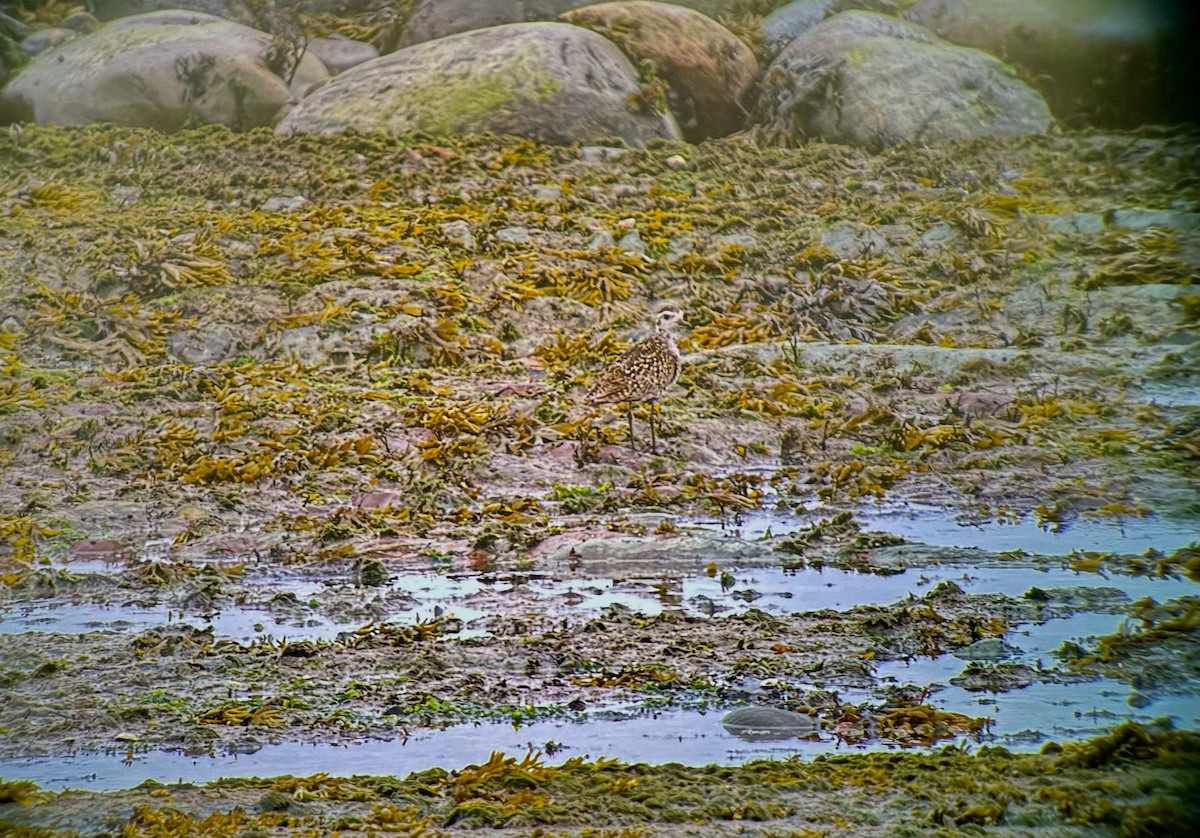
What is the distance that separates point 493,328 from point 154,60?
14.1 feet

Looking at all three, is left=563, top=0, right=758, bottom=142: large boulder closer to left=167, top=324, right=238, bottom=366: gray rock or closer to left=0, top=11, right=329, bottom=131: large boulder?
left=0, top=11, right=329, bottom=131: large boulder

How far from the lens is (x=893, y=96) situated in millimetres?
10281

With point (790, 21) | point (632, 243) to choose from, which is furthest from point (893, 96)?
point (632, 243)

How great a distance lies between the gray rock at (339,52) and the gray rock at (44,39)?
1815mm

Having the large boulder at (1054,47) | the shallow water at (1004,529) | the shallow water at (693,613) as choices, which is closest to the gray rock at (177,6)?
the large boulder at (1054,47)

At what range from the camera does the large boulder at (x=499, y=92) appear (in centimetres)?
977

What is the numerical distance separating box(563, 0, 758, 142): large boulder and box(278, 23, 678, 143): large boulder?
0.29 metres

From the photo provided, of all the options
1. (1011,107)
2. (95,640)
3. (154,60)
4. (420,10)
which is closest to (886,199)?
(1011,107)

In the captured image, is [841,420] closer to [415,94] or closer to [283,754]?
[283,754]

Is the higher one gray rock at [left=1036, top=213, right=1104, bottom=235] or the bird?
the bird

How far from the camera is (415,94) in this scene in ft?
32.6

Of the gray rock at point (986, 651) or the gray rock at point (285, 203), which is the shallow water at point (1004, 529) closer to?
the gray rock at point (986, 651)

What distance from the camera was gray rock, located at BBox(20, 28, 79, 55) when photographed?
396 inches

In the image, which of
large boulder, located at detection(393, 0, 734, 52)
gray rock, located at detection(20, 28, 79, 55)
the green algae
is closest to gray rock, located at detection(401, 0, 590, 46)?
large boulder, located at detection(393, 0, 734, 52)
